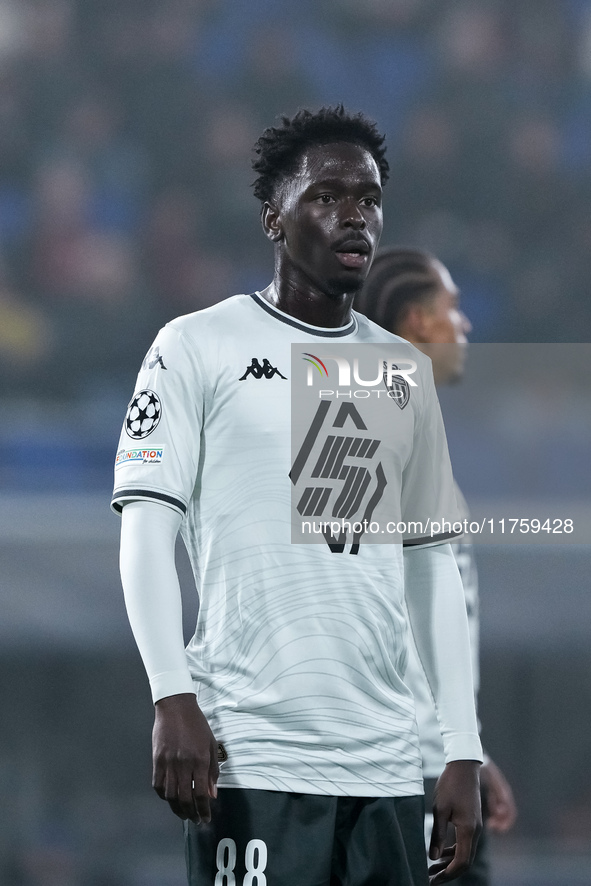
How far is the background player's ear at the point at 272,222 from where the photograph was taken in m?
1.56

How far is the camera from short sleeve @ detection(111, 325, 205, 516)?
1315 millimetres

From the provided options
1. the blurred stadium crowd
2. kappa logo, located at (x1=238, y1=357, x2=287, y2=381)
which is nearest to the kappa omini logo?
kappa logo, located at (x1=238, y1=357, x2=287, y2=381)

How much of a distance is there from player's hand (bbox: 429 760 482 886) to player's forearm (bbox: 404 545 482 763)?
4 centimetres

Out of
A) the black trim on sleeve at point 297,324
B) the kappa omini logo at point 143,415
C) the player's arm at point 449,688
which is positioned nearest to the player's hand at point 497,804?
the player's arm at point 449,688

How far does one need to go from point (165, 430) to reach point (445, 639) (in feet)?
1.54

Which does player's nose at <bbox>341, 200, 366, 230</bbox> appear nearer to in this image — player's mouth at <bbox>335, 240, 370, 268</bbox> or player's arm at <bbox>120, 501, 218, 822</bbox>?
player's mouth at <bbox>335, 240, 370, 268</bbox>

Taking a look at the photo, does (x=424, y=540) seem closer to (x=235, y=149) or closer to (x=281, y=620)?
(x=281, y=620)

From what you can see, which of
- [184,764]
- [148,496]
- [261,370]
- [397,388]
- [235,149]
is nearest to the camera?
[184,764]

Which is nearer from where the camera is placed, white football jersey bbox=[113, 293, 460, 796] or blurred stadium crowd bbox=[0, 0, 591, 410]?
white football jersey bbox=[113, 293, 460, 796]

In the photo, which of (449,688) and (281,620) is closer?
(281,620)

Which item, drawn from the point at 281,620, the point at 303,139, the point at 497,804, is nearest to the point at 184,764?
the point at 281,620

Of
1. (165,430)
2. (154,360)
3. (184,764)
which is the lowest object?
(184,764)

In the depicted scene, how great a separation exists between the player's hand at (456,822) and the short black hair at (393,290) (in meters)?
0.97

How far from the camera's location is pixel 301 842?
1.28 metres
